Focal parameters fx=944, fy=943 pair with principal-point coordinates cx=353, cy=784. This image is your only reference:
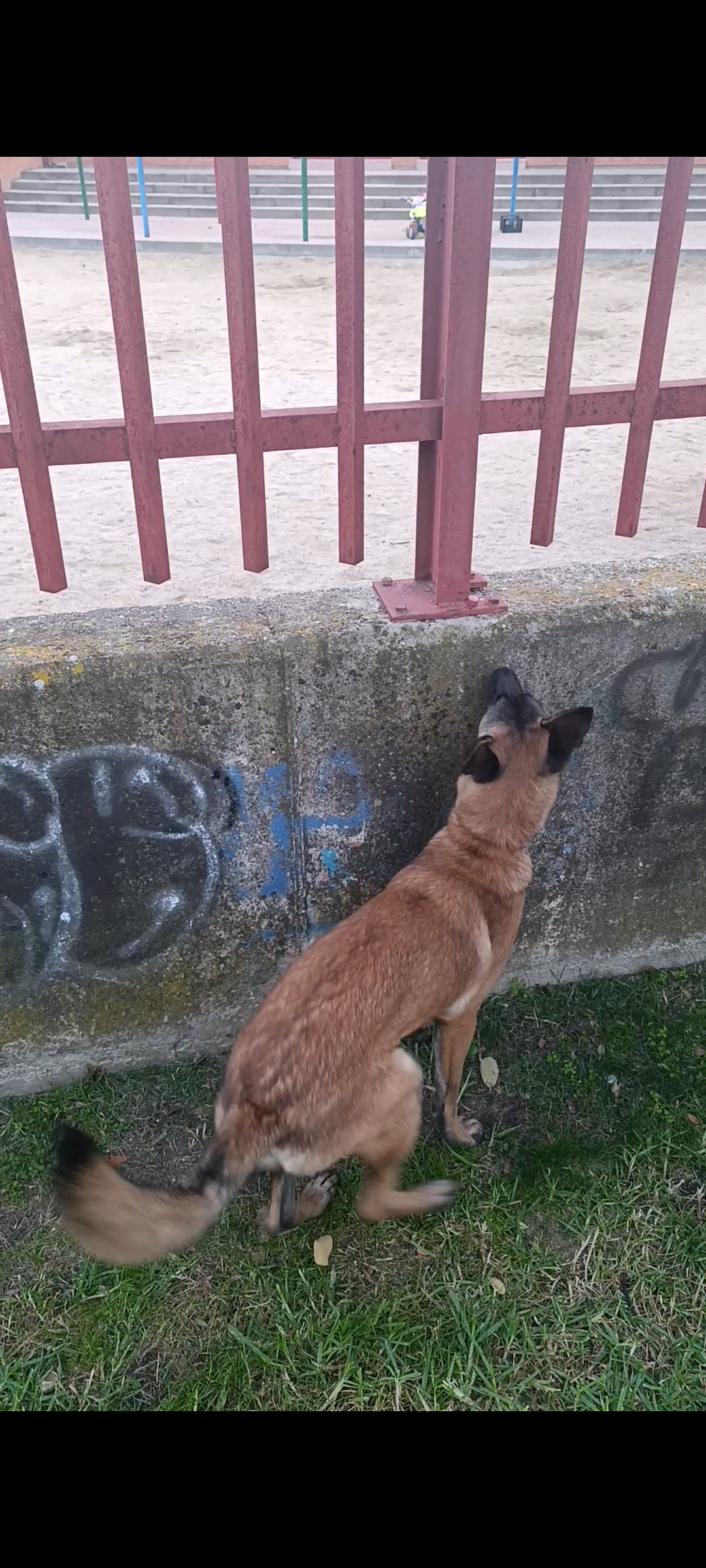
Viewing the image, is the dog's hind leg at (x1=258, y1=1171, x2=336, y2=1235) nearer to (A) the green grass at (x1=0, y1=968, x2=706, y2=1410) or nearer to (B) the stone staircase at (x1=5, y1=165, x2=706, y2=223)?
(A) the green grass at (x1=0, y1=968, x2=706, y2=1410)

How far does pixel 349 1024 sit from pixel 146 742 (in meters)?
1.06

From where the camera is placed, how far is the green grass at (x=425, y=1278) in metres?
2.44

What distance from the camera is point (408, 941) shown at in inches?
104

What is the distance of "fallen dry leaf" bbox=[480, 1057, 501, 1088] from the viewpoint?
3.21 m

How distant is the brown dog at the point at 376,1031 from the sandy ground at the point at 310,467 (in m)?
0.74

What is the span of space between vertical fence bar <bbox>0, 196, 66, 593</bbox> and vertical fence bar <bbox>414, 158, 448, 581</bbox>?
1083 millimetres

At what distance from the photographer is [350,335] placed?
2680mm

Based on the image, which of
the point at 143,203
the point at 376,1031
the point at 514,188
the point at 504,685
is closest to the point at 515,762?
the point at 504,685

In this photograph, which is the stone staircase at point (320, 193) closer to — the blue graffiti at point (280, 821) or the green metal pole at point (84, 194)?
the green metal pole at point (84, 194)

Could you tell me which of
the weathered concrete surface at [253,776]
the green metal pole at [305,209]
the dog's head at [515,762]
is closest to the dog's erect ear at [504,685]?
the dog's head at [515,762]

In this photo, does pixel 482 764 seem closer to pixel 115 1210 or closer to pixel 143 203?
pixel 115 1210

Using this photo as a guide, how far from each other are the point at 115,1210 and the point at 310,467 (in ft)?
20.4

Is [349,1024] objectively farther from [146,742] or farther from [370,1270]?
[146,742]
